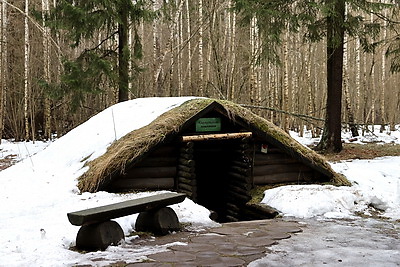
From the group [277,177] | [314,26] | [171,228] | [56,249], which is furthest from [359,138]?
[56,249]

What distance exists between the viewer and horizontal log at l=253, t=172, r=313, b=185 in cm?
948

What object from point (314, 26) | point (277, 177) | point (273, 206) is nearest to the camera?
point (273, 206)

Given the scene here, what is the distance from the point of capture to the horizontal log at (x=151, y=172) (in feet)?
27.1

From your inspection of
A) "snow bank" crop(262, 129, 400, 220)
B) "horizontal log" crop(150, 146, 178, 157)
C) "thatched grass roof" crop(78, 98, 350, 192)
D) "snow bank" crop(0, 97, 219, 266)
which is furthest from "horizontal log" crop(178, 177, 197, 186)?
"snow bank" crop(262, 129, 400, 220)

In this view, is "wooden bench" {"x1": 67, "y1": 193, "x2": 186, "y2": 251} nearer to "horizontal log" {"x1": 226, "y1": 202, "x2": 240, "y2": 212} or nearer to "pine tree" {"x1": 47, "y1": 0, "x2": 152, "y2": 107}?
"horizontal log" {"x1": 226, "y1": 202, "x2": 240, "y2": 212}

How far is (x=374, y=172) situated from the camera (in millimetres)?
9828

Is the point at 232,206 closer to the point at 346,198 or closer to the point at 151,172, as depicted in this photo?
the point at 151,172

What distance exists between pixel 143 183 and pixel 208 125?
1.92m

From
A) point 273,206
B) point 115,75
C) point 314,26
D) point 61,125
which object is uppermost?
point 314,26

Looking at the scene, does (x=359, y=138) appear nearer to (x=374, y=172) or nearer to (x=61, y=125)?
(x=374, y=172)

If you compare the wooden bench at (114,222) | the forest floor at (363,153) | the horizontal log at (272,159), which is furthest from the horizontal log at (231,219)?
the wooden bench at (114,222)

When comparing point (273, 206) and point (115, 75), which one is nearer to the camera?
point (273, 206)

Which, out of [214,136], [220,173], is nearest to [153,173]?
[214,136]

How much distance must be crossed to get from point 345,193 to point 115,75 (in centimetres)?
854
